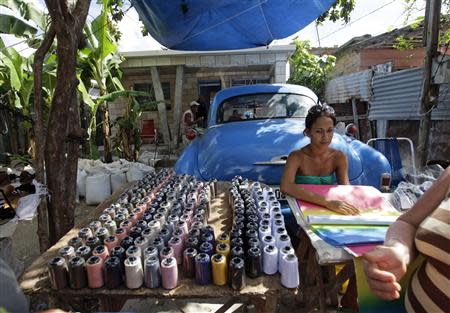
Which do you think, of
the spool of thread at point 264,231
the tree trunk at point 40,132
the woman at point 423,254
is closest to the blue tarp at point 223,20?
the tree trunk at point 40,132

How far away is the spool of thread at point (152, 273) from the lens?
133 cm

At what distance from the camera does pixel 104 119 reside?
645cm

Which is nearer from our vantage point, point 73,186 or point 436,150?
point 73,186

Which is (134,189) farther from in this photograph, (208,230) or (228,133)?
(228,133)

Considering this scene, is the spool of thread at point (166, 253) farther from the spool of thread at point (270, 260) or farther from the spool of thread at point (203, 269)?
the spool of thread at point (270, 260)

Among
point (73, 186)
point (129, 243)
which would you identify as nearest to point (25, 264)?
point (73, 186)

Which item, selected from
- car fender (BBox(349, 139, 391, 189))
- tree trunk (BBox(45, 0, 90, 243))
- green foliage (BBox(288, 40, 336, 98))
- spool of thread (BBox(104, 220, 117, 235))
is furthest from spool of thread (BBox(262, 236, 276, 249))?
green foliage (BBox(288, 40, 336, 98))

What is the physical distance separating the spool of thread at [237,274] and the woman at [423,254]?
0.50 metres

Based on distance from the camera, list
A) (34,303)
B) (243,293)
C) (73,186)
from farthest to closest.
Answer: (73,186) < (34,303) < (243,293)

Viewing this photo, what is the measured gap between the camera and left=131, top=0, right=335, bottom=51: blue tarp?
3863 millimetres

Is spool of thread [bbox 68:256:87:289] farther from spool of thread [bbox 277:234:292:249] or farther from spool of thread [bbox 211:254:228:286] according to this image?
spool of thread [bbox 277:234:292:249]

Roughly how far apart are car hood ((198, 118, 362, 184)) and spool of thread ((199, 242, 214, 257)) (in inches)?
72.4

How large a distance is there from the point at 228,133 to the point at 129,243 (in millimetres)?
2541

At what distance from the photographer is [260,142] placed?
3488mm
